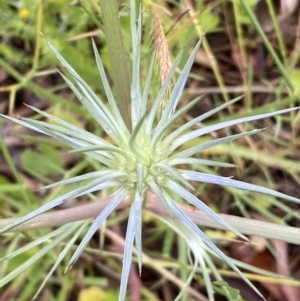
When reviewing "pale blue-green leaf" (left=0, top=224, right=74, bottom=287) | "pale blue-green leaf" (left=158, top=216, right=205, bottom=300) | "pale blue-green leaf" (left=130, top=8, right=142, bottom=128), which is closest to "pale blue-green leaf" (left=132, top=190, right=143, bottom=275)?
"pale blue-green leaf" (left=130, top=8, right=142, bottom=128)

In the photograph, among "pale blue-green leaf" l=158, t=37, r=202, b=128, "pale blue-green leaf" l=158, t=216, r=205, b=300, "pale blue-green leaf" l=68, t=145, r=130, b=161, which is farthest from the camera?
"pale blue-green leaf" l=158, t=216, r=205, b=300

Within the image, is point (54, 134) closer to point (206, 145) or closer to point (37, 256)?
point (206, 145)

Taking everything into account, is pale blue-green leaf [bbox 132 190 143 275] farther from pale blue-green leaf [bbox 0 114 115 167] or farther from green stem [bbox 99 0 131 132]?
green stem [bbox 99 0 131 132]

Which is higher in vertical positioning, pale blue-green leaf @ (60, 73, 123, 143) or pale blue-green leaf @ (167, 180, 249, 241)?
pale blue-green leaf @ (60, 73, 123, 143)

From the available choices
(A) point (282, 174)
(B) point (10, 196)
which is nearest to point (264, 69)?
(A) point (282, 174)

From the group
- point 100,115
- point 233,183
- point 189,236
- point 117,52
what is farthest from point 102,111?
point 189,236
